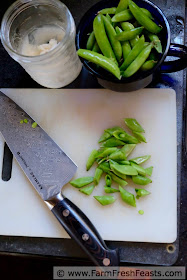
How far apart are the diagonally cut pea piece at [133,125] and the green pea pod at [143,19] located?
24 cm

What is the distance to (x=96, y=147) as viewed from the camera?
3.33 ft

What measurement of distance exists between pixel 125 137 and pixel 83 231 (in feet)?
0.89

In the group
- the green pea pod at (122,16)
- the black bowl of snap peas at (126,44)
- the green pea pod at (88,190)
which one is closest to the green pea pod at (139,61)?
the black bowl of snap peas at (126,44)

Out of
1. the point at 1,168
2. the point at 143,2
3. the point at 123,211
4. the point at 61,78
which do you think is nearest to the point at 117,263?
the point at 123,211

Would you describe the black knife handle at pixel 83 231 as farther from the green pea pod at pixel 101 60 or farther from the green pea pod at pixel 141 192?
the green pea pod at pixel 101 60

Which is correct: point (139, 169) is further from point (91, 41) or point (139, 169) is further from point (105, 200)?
point (91, 41)

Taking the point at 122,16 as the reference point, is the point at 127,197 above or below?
below

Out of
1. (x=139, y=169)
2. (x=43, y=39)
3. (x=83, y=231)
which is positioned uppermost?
(x=43, y=39)

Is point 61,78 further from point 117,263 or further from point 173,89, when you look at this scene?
point 117,263

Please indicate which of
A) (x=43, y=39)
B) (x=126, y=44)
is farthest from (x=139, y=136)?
(x=43, y=39)

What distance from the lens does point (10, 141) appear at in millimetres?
1021

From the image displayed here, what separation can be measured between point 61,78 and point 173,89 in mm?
322

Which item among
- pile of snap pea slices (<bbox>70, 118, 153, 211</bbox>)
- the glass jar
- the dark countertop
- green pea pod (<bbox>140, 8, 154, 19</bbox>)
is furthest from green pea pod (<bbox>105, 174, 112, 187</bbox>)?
green pea pod (<bbox>140, 8, 154, 19</bbox>)

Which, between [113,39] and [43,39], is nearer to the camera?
[113,39]
